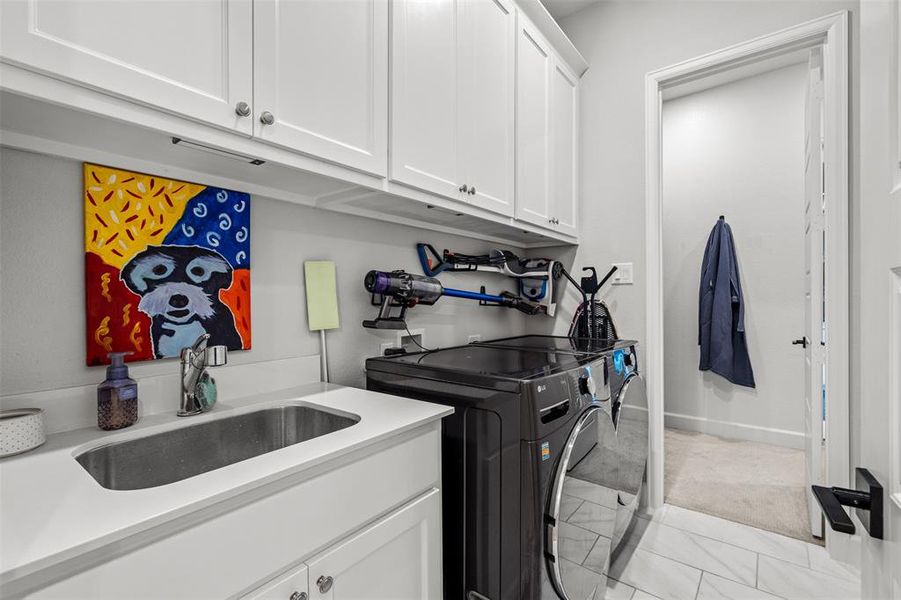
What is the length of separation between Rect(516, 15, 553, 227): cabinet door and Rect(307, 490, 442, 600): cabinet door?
1.32 metres

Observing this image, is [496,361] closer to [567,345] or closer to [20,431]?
[567,345]

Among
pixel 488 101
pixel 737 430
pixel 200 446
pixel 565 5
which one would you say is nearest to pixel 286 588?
pixel 200 446

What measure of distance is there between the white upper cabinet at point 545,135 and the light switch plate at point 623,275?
325 millimetres

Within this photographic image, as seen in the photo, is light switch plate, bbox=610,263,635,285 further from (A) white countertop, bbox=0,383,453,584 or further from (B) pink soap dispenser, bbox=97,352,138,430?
(B) pink soap dispenser, bbox=97,352,138,430

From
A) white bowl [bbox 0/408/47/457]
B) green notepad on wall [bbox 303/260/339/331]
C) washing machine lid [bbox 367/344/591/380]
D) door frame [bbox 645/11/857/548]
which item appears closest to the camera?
white bowl [bbox 0/408/47/457]

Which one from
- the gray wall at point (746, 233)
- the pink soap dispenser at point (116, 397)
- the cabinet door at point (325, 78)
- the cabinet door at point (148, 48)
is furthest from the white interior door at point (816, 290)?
the pink soap dispenser at point (116, 397)

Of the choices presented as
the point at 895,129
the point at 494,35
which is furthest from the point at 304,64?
the point at 895,129

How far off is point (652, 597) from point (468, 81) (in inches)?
83.5

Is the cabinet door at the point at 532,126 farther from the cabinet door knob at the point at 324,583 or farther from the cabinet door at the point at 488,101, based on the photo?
the cabinet door knob at the point at 324,583

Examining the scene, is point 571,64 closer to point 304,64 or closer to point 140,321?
point 304,64

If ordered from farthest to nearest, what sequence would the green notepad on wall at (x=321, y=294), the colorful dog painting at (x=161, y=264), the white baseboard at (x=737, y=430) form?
the white baseboard at (x=737, y=430) → the green notepad on wall at (x=321, y=294) → the colorful dog painting at (x=161, y=264)

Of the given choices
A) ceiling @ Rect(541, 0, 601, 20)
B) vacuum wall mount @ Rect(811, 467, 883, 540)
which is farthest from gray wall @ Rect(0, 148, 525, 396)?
ceiling @ Rect(541, 0, 601, 20)

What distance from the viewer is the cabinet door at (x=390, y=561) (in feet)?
2.72

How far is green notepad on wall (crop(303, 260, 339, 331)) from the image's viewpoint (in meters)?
1.43
